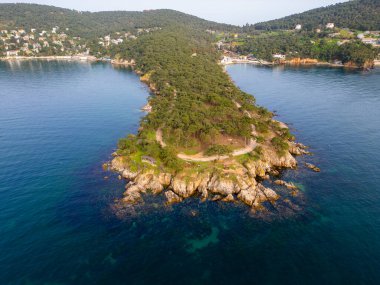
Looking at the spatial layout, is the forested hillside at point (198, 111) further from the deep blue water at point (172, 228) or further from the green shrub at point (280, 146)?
the deep blue water at point (172, 228)

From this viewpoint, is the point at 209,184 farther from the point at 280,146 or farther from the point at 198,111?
the point at 198,111

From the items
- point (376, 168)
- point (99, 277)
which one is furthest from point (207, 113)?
point (99, 277)

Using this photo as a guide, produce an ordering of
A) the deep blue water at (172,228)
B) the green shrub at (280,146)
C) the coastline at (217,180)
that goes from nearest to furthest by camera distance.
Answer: the deep blue water at (172,228) < the coastline at (217,180) < the green shrub at (280,146)

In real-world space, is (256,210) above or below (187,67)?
below

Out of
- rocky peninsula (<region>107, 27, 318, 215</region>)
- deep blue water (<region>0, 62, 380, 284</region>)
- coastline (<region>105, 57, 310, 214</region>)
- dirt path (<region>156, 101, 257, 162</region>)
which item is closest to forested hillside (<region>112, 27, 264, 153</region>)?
rocky peninsula (<region>107, 27, 318, 215</region>)

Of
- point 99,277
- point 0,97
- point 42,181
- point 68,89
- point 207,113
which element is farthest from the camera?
point 68,89

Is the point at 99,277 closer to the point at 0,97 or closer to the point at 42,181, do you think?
the point at 42,181

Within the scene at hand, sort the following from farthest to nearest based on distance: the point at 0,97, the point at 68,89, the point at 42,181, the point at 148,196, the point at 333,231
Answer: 1. the point at 68,89
2. the point at 0,97
3. the point at 42,181
4. the point at 148,196
5. the point at 333,231

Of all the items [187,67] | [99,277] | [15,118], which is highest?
[187,67]

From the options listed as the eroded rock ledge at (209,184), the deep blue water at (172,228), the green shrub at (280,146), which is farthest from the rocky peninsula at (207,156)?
the deep blue water at (172,228)
